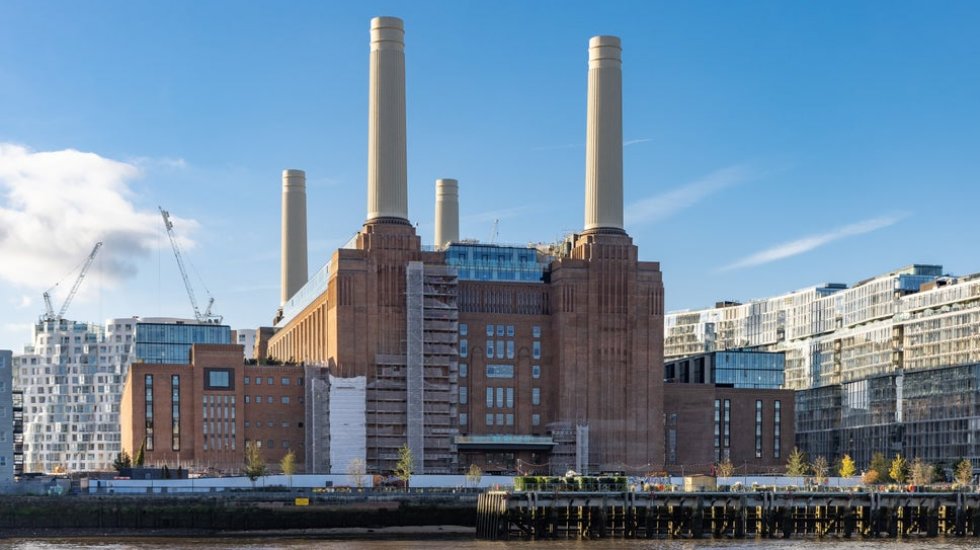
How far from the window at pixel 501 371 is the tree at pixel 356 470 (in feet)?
63.1

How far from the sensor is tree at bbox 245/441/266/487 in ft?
501

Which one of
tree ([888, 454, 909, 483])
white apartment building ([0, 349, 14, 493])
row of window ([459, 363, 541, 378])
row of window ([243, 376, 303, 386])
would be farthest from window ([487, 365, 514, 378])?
white apartment building ([0, 349, 14, 493])

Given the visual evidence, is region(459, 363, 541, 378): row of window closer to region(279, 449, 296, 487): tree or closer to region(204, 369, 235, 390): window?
region(279, 449, 296, 487): tree

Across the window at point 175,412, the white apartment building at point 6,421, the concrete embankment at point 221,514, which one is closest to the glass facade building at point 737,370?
the concrete embankment at point 221,514

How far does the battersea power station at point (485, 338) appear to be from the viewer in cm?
16662

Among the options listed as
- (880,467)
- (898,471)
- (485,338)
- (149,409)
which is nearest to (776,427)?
(880,467)

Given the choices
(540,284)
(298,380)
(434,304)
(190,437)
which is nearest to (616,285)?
(540,284)

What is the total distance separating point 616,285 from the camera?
173125 mm

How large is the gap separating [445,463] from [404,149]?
35653mm

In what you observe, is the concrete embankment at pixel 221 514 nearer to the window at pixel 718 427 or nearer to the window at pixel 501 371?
the window at pixel 501 371

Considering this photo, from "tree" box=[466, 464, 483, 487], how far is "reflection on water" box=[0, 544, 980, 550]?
1043 inches

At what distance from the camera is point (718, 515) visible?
420 ft

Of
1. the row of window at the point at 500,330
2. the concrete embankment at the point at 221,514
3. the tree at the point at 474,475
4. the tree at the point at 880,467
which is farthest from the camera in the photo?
the tree at the point at 880,467

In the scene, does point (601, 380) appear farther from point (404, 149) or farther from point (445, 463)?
point (404, 149)
